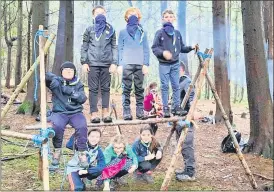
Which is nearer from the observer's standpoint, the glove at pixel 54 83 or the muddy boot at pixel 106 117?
the glove at pixel 54 83

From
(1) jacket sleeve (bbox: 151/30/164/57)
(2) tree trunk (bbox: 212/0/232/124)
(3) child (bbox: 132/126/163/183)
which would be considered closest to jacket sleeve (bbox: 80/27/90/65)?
(1) jacket sleeve (bbox: 151/30/164/57)

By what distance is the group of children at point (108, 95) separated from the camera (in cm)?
552

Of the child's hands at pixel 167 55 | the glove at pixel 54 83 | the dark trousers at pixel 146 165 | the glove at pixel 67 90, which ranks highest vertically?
the child's hands at pixel 167 55

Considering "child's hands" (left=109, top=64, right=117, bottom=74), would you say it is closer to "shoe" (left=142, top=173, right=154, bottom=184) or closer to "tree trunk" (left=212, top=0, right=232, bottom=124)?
"shoe" (left=142, top=173, right=154, bottom=184)

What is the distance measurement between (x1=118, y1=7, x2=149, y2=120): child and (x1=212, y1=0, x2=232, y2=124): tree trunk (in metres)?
5.95

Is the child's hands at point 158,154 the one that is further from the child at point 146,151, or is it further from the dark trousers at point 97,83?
the dark trousers at point 97,83

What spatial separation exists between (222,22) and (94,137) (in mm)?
8342

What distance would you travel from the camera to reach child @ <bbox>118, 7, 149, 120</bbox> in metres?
6.60

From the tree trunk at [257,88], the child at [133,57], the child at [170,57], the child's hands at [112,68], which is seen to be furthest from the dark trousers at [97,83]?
the tree trunk at [257,88]

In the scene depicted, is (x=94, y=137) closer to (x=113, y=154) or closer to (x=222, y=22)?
(x=113, y=154)

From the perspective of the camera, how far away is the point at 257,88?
8.45 meters

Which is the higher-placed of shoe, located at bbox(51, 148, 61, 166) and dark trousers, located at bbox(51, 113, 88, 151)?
dark trousers, located at bbox(51, 113, 88, 151)

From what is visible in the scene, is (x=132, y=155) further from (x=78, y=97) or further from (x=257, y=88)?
(x=257, y=88)

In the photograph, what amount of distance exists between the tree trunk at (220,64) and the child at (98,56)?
20.8ft
